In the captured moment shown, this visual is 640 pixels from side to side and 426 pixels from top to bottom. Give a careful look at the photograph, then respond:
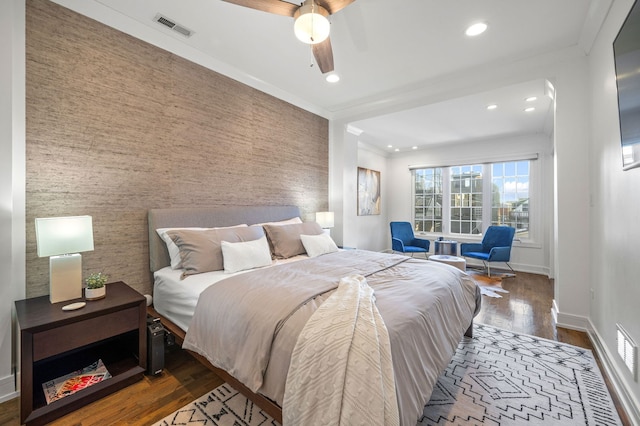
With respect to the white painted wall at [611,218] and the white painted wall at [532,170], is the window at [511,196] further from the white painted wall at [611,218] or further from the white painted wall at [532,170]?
the white painted wall at [611,218]

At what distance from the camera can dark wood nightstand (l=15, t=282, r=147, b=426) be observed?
1.52 metres

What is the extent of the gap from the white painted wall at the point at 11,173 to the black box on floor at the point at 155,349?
0.81 m

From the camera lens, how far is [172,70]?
268cm

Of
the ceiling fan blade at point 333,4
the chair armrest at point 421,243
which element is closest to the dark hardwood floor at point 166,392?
the ceiling fan blade at point 333,4

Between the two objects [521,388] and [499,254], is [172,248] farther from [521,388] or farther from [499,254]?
[499,254]

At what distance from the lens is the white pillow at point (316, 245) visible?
3.05 m

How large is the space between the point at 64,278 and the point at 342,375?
201cm

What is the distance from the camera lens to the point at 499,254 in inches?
196

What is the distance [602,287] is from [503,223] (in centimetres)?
385

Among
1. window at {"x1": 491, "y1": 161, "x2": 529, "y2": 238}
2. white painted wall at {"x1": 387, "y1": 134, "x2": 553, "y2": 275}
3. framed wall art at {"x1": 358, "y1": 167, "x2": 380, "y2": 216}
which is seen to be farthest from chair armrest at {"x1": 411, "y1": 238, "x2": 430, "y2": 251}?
window at {"x1": 491, "y1": 161, "x2": 529, "y2": 238}

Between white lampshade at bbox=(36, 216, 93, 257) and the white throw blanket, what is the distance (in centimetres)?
167

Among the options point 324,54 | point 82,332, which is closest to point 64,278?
point 82,332

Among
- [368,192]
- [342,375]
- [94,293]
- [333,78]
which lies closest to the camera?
[342,375]

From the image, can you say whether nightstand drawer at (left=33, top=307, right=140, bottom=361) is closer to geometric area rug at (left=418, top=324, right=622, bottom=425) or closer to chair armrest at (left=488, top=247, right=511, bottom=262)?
geometric area rug at (left=418, top=324, right=622, bottom=425)
